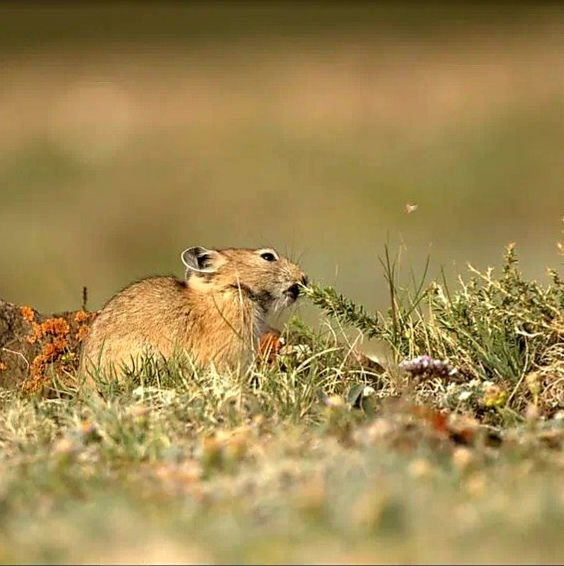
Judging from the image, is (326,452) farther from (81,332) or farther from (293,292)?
(81,332)

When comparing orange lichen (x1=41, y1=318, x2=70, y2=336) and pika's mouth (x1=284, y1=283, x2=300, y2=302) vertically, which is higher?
pika's mouth (x1=284, y1=283, x2=300, y2=302)

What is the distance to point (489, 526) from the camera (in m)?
3.37

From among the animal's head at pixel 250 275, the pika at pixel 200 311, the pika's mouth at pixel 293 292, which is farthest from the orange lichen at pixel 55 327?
the pika's mouth at pixel 293 292

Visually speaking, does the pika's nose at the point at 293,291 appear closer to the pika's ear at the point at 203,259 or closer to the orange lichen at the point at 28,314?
the pika's ear at the point at 203,259

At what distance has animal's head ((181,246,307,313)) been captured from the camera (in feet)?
27.2

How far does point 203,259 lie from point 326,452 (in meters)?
4.10

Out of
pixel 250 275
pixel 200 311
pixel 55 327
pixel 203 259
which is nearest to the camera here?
pixel 200 311

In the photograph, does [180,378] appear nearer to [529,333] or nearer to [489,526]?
[529,333]

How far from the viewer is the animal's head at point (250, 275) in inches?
327

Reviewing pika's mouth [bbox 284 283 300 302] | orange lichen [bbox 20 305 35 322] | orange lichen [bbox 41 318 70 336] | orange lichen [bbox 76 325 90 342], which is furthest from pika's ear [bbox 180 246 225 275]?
orange lichen [bbox 20 305 35 322]

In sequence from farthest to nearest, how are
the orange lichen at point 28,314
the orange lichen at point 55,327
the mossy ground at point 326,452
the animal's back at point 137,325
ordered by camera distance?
the orange lichen at point 28,314 → the orange lichen at point 55,327 → the animal's back at point 137,325 → the mossy ground at point 326,452

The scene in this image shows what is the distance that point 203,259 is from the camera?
333 inches

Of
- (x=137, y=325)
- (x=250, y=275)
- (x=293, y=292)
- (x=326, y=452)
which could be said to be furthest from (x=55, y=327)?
(x=326, y=452)

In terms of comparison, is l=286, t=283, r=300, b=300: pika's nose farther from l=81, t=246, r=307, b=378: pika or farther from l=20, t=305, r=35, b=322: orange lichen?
l=20, t=305, r=35, b=322: orange lichen
